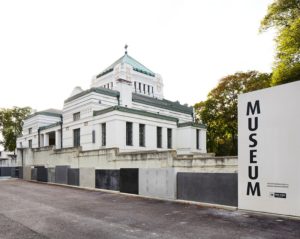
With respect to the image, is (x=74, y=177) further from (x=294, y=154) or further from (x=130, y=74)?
(x=130, y=74)

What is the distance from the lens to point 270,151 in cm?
1252

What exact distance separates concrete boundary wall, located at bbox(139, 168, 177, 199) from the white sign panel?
5.00 meters

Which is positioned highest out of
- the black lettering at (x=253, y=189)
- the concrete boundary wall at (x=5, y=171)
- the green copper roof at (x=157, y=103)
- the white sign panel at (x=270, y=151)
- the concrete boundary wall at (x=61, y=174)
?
the green copper roof at (x=157, y=103)

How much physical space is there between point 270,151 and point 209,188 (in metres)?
4.00

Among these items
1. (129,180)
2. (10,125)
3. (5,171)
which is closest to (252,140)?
(129,180)

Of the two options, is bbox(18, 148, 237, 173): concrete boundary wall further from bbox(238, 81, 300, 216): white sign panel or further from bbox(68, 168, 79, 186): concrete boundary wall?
bbox(238, 81, 300, 216): white sign panel

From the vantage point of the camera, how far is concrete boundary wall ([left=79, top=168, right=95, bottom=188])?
82.8 feet

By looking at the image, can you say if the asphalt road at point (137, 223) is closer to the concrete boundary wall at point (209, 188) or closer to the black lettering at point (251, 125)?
the concrete boundary wall at point (209, 188)

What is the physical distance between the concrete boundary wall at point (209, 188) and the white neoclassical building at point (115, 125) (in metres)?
12.6

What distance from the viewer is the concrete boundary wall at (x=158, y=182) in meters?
17.4

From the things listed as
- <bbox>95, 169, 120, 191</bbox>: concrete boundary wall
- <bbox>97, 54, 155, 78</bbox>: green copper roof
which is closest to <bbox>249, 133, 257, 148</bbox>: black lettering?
<bbox>95, 169, 120, 191</bbox>: concrete boundary wall

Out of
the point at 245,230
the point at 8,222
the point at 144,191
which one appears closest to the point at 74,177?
the point at 144,191

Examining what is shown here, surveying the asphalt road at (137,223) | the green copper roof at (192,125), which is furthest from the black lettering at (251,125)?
the green copper roof at (192,125)

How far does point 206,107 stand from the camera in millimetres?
41062
